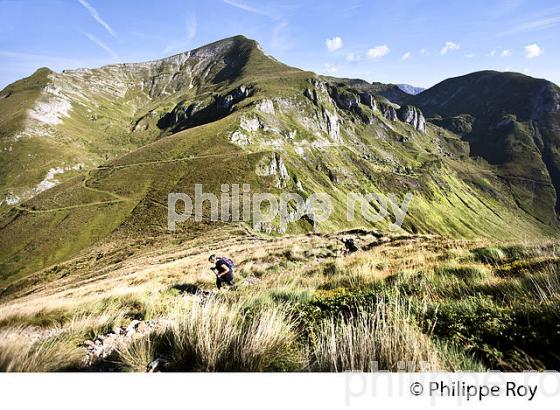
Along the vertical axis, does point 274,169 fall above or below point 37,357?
above

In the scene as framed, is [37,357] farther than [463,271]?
No

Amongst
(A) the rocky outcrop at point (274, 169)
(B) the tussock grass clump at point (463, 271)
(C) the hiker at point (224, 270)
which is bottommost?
(C) the hiker at point (224, 270)

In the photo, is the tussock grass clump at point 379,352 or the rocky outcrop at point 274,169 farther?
the rocky outcrop at point 274,169

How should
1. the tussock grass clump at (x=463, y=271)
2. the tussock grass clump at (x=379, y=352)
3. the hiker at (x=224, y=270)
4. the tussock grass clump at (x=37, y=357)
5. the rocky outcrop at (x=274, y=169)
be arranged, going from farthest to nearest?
the rocky outcrop at (x=274, y=169) → the hiker at (x=224, y=270) → the tussock grass clump at (x=463, y=271) → the tussock grass clump at (x=37, y=357) → the tussock grass clump at (x=379, y=352)

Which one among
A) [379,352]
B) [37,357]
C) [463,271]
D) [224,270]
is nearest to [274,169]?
[224,270]

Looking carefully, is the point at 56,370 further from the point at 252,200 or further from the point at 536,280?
the point at 252,200

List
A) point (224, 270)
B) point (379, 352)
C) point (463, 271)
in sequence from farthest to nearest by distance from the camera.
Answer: point (224, 270) < point (463, 271) < point (379, 352)

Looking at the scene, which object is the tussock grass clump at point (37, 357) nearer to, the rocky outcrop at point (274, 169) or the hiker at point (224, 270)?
the hiker at point (224, 270)

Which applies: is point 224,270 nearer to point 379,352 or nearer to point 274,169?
point 379,352

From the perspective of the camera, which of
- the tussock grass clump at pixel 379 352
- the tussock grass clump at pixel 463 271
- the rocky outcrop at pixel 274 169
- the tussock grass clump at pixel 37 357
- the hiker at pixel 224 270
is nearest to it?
the tussock grass clump at pixel 379 352

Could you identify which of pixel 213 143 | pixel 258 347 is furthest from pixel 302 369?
pixel 213 143

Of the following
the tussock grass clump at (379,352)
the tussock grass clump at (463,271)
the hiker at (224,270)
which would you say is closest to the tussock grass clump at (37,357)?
the tussock grass clump at (379,352)

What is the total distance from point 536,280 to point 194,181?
390 ft

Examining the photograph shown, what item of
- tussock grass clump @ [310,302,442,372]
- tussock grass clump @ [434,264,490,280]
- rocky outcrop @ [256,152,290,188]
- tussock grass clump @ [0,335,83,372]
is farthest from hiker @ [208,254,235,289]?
rocky outcrop @ [256,152,290,188]
